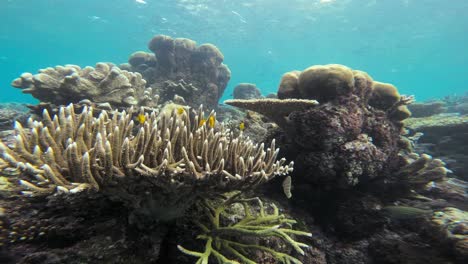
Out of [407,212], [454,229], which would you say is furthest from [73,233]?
[454,229]

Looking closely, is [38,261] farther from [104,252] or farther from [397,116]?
[397,116]

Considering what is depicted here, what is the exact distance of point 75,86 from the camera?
564 cm

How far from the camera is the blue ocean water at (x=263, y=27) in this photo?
110 ft

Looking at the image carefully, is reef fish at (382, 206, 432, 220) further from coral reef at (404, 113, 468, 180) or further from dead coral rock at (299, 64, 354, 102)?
coral reef at (404, 113, 468, 180)

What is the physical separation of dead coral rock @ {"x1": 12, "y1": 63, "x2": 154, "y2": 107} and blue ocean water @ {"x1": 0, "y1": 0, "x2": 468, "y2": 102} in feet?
67.8

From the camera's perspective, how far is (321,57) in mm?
63406

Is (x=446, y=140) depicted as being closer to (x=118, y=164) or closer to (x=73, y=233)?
(x=118, y=164)

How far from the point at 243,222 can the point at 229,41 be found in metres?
A: 53.4

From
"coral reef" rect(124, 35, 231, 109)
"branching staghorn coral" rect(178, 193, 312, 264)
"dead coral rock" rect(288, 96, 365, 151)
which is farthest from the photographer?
"coral reef" rect(124, 35, 231, 109)

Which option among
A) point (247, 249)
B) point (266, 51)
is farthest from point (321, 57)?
point (247, 249)

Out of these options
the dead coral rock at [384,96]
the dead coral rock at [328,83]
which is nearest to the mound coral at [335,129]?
the dead coral rock at [328,83]

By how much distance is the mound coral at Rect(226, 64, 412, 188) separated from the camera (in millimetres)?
3857

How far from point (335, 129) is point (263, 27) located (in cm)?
4373

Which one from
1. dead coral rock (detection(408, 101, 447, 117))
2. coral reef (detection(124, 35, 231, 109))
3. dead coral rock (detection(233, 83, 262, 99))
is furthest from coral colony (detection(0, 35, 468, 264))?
dead coral rock (detection(408, 101, 447, 117))
